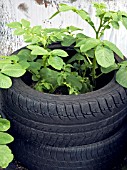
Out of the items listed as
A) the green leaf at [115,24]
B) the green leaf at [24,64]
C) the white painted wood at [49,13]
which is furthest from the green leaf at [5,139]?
the white painted wood at [49,13]

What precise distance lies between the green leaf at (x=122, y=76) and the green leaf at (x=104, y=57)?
0.42 feet

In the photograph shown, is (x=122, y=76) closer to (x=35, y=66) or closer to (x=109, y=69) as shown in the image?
(x=109, y=69)

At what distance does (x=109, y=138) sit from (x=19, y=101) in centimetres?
49

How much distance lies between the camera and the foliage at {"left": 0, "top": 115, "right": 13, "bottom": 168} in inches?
72.8

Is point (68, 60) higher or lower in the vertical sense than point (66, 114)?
higher

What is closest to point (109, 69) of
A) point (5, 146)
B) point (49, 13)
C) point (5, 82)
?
point (5, 82)

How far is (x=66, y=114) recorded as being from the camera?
1.88 meters

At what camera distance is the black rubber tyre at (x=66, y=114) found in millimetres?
1887

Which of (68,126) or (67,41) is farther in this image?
(67,41)

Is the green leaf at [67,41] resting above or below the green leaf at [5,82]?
above

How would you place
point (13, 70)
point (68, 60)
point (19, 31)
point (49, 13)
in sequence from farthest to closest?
point (49, 13) < point (68, 60) < point (19, 31) < point (13, 70)

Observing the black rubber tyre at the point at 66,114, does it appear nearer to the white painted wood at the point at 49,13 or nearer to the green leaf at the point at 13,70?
the green leaf at the point at 13,70

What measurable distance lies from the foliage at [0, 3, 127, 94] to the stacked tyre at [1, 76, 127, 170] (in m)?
0.09

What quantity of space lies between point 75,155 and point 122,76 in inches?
17.7
